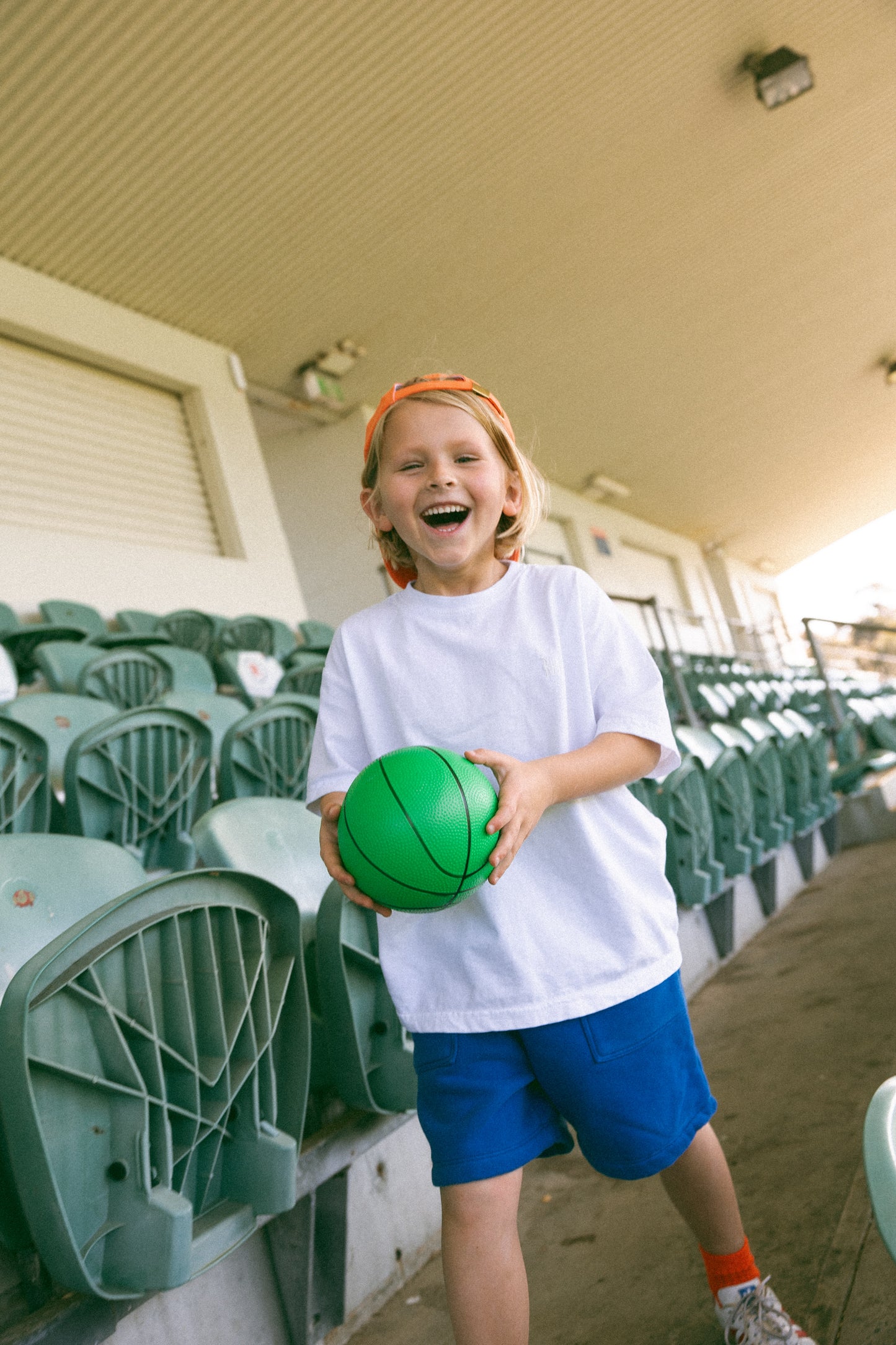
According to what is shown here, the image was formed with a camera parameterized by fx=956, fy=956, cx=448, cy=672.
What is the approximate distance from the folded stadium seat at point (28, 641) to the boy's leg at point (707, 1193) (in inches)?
167

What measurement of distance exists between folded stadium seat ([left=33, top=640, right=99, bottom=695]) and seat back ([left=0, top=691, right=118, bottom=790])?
0.99 meters

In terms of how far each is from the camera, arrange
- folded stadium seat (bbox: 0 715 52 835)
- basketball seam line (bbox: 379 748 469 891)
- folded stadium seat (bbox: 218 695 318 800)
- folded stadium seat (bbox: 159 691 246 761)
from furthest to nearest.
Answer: folded stadium seat (bbox: 159 691 246 761) < folded stadium seat (bbox: 218 695 318 800) < folded stadium seat (bbox: 0 715 52 835) < basketball seam line (bbox: 379 748 469 891)

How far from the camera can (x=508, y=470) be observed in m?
1.38

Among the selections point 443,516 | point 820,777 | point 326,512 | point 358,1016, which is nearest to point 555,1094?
point 358,1016

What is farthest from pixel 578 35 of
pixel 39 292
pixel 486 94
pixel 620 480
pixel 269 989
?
pixel 620 480

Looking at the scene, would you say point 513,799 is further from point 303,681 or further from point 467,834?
point 303,681

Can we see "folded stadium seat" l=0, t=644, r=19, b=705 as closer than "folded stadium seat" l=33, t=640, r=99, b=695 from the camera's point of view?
Yes

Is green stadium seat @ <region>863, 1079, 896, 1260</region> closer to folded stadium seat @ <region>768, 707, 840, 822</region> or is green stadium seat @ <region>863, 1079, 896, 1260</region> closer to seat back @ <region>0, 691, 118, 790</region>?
seat back @ <region>0, 691, 118, 790</region>

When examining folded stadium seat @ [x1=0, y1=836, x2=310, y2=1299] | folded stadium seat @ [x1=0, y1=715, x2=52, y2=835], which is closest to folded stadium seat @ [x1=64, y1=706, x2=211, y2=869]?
folded stadium seat @ [x1=0, y1=715, x2=52, y2=835]

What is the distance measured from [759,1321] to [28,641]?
4.63 m

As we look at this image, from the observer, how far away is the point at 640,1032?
1.18 m

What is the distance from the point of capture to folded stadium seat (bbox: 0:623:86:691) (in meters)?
4.83

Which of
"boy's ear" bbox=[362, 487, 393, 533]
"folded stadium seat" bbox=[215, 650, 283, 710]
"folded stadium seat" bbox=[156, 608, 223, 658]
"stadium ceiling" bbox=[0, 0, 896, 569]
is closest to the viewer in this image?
"boy's ear" bbox=[362, 487, 393, 533]

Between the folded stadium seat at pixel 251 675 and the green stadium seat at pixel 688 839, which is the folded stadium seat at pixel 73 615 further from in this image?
the green stadium seat at pixel 688 839
